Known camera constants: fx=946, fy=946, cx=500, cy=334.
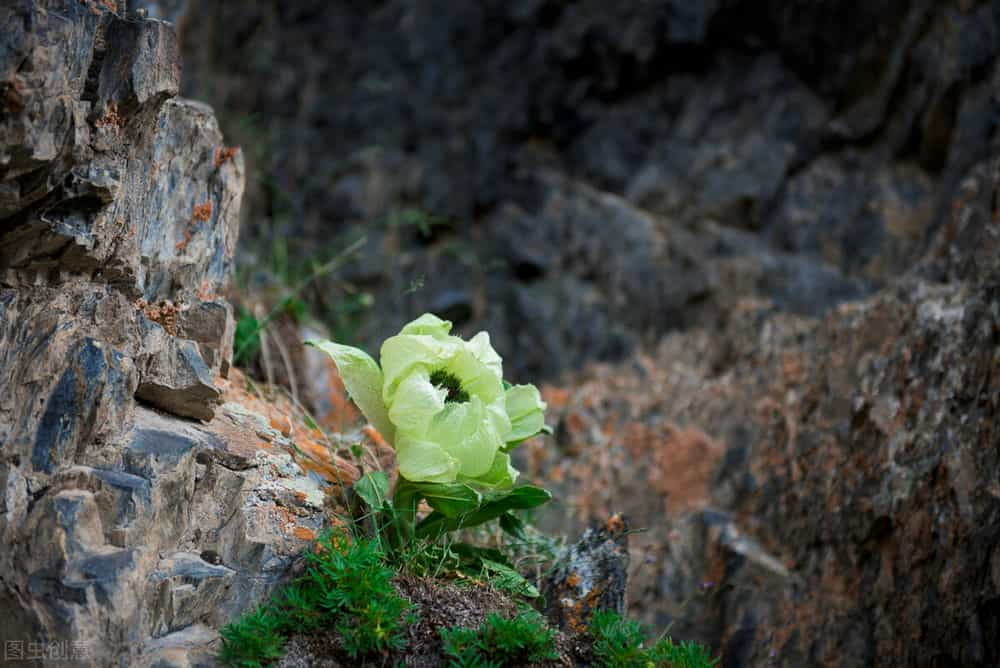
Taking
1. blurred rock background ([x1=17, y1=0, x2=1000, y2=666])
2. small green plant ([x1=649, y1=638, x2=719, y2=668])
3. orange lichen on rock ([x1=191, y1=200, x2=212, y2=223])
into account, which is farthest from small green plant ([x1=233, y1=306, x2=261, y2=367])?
small green plant ([x1=649, y1=638, x2=719, y2=668])

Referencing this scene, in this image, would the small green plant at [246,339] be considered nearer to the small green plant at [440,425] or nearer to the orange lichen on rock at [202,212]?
the orange lichen on rock at [202,212]

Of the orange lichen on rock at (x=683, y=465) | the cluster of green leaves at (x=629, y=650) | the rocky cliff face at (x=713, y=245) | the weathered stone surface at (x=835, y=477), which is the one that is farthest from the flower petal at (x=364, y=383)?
the orange lichen on rock at (x=683, y=465)

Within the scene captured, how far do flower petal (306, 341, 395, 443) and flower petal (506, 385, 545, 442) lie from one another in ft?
0.74

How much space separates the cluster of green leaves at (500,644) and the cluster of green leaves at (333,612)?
0.28ft

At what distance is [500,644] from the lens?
1.42m

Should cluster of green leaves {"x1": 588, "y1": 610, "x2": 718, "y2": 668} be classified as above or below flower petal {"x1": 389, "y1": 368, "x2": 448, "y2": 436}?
below

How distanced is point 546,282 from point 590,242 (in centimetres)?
24

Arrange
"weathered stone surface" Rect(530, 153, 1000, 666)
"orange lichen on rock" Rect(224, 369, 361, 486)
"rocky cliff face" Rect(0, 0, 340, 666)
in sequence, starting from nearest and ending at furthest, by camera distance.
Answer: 1. "rocky cliff face" Rect(0, 0, 340, 666)
2. "orange lichen on rock" Rect(224, 369, 361, 486)
3. "weathered stone surface" Rect(530, 153, 1000, 666)

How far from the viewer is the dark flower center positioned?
1692 mm

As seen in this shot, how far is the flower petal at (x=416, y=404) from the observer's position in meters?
1.63

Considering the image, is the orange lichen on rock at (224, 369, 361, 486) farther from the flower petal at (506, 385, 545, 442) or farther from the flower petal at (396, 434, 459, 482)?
the flower petal at (506, 385, 545, 442)

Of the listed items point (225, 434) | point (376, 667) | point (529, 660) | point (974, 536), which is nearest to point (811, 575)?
point (974, 536)

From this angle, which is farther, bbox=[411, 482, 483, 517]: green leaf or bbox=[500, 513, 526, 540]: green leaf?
bbox=[500, 513, 526, 540]: green leaf

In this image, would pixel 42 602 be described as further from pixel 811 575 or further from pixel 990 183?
A: pixel 990 183
